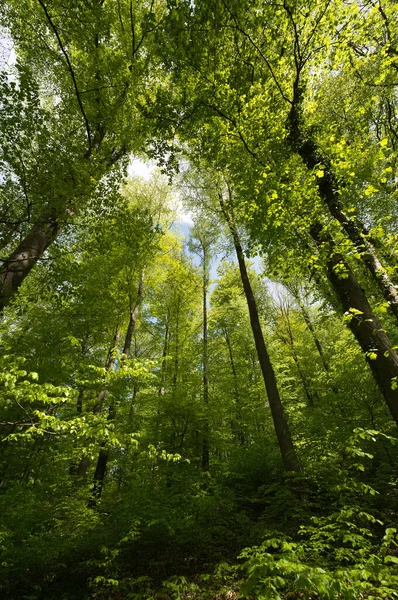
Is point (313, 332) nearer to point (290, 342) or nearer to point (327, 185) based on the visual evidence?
point (290, 342)

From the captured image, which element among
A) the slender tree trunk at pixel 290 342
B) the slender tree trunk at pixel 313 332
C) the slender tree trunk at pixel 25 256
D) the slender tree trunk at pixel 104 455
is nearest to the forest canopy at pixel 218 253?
the slender tree trunk at pixel 25 256

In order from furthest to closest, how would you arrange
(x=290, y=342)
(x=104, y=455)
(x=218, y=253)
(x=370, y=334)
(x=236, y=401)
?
(x=290, y=342)
(x=236, y=401)
(x=218, y=253)
(x=104, y=455)
(x=370, y=334)

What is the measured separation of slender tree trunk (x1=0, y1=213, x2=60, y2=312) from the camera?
4906 mm

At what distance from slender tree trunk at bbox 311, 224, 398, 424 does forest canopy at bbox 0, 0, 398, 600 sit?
3 centimetres

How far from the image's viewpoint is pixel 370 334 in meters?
4.21

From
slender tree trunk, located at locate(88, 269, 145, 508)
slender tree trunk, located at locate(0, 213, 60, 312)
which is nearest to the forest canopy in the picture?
slender tree trunk, located at locate(0, 213, 60, 312)

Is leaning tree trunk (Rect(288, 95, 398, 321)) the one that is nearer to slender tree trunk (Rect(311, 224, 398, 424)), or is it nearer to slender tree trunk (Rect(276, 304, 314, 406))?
slender tree trunk (Rect(311, 224, 398, 424))

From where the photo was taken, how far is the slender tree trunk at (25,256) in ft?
16.1

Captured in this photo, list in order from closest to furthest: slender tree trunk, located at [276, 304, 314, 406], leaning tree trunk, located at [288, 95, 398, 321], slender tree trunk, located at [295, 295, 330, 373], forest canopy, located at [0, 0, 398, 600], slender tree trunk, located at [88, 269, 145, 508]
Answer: forest canopy, located at [0, 0, 398, 600], leaning tree trunk, located at [288, 95, 398, 321], slender tree trunk, located at [88, 269, 145, 508], slender tree trunk, located at [295, 295, 330, 373], slender tree trunk, located at [276, 304, 314, 406]

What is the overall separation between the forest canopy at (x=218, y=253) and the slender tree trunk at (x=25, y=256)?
0.10ft

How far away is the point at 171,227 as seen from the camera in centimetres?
1504

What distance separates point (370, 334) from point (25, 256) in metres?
6.28

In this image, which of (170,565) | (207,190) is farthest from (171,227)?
(170,565)

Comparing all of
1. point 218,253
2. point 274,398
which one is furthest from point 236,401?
point 218,253
